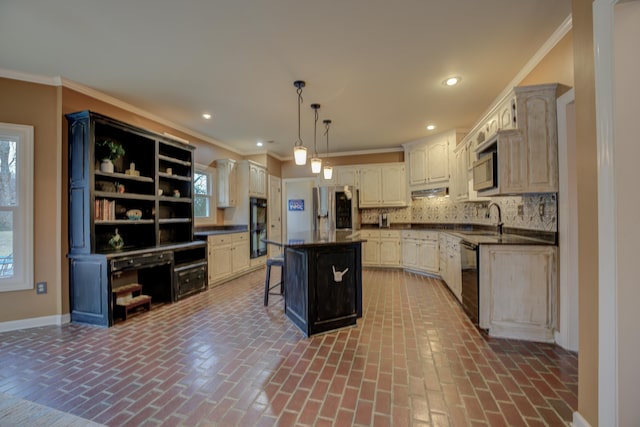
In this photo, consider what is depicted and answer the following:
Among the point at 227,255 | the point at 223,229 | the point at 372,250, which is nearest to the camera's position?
the point at 227,255

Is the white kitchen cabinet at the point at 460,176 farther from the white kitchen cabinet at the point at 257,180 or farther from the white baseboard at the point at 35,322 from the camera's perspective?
the white baseboard at the point at 35,322

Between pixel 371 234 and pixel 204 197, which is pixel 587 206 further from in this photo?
pixel 204 197

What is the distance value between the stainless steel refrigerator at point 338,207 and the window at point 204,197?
236cm

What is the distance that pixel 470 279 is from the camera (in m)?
2.92

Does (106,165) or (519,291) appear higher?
(106,165)

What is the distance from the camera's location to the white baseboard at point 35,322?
2820 millimetres

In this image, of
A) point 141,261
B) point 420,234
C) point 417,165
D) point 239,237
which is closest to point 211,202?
point 239,237

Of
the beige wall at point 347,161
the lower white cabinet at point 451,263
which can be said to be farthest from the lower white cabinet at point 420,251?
the beige wall at point 347,161

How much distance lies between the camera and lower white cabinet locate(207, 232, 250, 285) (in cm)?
455

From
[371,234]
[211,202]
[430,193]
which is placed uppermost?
[430,193]

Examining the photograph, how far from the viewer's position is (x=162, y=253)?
3.58m

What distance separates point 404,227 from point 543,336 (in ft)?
12.0

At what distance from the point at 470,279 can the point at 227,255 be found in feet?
13.1

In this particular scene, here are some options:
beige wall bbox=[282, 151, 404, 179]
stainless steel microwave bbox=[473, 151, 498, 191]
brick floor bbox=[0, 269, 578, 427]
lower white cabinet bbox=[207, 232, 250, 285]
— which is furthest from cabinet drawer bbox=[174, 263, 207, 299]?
stainless steel microwave bbox=[473, 151, 498, 191]
